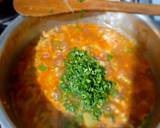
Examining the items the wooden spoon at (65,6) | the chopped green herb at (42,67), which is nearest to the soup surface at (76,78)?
the chopped green herb at (42,67)

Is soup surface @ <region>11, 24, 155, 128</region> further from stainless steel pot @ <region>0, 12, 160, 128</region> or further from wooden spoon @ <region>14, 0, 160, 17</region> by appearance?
wooden spoon @ <region>14, 0, 160, 17</region>

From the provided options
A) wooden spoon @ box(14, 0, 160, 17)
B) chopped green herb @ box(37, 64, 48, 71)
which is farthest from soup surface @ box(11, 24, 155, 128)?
wooden spoon @ box(14, 0, 160, 17)

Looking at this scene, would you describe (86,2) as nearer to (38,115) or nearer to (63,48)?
(63,48)

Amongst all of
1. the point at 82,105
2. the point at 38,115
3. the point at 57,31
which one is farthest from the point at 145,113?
the point at 57,31

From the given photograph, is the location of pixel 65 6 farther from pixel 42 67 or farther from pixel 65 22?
pixel 42 67

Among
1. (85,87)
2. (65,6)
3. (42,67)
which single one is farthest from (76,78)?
(65,6)

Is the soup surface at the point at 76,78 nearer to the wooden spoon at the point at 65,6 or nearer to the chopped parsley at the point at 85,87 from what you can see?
the chopped parsley at the point at 85,87

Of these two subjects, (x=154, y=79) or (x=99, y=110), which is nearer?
(x=99, y=110)
